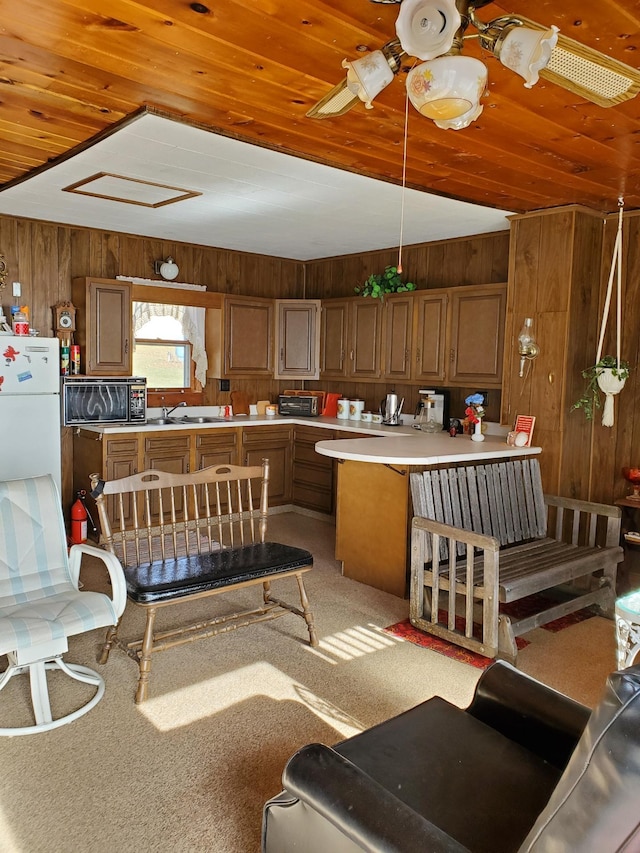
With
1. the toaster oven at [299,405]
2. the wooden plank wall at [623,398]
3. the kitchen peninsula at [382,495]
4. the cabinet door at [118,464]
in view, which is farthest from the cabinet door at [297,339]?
the wooden plank wall at [623,398]

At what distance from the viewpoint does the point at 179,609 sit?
3.86m

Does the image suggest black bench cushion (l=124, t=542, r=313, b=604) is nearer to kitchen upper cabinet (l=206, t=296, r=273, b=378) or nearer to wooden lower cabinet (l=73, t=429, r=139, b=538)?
wooden lower cabinet (l=73, t=429, r=139, b=538)

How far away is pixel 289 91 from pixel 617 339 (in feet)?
9.38

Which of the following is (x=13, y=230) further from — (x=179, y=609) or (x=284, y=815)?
Answer: (x=284, y=815)

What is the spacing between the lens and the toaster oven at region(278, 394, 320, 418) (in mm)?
6504

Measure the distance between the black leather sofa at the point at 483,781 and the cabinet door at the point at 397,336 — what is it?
13.1 ft

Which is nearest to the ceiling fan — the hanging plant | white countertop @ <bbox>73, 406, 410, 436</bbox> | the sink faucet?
white countertop @ <bbox>73, 406, 410, 436</bbox>

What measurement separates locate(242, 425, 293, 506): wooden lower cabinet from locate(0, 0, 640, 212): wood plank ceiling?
292cm

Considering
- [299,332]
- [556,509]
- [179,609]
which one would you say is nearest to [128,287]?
[299,332]

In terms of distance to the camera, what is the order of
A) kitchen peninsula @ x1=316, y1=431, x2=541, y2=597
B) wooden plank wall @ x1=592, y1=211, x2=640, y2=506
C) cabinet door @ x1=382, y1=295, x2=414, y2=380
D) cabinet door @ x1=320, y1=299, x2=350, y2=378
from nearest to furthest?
kitchen peninsula @ x1=316, y1=431, x2=541, y2=597
wooden plank wall @ x1=592, y1=211, x2=640, y2=506
cabinet door @ x1=382, y1=295, x2=414, y2=380
cabinet door @ x1=320, y1=299, x2=350, y2=378

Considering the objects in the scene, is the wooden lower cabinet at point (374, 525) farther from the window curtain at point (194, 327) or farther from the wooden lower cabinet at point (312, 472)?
the window curtain at point (194, 327)

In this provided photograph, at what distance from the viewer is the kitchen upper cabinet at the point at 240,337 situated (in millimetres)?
6211

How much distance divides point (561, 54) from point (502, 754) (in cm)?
185

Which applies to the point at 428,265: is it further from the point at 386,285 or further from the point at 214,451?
the point at 214,451
